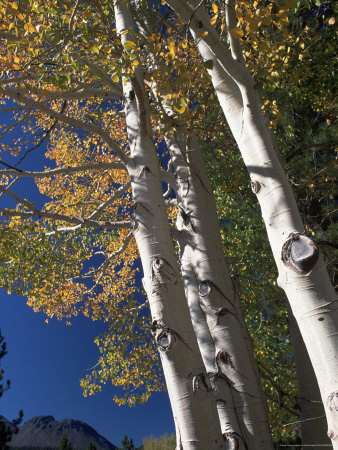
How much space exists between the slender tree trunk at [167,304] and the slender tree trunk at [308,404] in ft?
8.31

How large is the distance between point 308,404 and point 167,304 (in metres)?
3.37

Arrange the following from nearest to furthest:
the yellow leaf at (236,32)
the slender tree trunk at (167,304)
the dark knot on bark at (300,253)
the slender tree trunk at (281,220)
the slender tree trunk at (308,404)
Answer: the slender tree trunk at (281,220)
the dark knot on bark at (300,253)
the yellow leaf at (236,32)
the slender tree trunk at (167,304)
the slender tree trunk at (308,404)

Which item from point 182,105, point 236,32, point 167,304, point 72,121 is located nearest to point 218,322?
point 167,304

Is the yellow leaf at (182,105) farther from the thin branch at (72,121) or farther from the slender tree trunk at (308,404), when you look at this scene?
the slender tree trunk at (308,404)

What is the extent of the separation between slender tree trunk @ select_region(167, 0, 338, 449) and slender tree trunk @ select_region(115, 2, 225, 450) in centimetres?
84

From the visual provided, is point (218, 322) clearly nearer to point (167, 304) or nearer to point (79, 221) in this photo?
point (167, 304)

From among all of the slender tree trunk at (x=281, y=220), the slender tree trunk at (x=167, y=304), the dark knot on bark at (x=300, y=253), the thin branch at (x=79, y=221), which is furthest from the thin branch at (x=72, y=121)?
the dark knot on bark at (x=300, y=253)

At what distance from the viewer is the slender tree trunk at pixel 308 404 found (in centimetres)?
511

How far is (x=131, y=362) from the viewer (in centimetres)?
855

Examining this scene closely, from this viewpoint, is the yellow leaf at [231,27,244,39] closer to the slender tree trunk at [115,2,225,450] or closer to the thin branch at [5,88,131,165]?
the slender tree trunk at [115,2,225,450]

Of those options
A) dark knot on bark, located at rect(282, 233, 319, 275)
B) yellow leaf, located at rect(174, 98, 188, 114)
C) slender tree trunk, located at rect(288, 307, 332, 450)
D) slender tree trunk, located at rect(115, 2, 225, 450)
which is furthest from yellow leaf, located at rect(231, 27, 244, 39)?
slender tree trunk, located at rect(288, 307, 332, 450)

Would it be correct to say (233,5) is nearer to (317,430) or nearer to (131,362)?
(317,430)

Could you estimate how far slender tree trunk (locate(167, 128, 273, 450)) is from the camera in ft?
12.8

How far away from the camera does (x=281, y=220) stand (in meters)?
2.68
